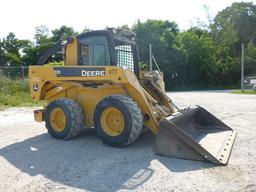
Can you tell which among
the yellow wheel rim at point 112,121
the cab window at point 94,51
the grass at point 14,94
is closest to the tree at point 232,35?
the grass at point 14,94

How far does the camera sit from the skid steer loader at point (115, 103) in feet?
19.1

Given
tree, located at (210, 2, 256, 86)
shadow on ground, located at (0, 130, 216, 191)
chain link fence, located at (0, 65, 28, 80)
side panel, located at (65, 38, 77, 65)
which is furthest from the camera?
tree, located at (210, 2, 256, 86)

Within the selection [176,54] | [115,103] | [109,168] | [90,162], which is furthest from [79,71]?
[176,54]

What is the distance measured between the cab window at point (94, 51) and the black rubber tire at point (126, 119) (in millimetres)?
1038

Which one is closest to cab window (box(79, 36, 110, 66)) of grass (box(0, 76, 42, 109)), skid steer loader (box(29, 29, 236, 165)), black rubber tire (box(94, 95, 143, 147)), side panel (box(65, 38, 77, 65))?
skid steer loader (box(29, 29, 236, 165))

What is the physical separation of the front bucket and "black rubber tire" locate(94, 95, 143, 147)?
0.46 m

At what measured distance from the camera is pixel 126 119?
605 cm

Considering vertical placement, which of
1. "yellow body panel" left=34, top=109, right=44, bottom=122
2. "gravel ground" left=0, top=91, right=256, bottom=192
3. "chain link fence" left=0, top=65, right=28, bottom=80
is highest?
"chain link fence" left=0, top=65, right=28, bottom=80

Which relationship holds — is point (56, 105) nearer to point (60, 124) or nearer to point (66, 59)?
point (60, 124)

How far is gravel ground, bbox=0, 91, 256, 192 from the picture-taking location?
4.46 metres

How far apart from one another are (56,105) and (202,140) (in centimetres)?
308

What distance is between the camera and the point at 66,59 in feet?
25.0

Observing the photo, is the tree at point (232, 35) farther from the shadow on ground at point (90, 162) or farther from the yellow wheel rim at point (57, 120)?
the shadow on ground at point (90, 162)

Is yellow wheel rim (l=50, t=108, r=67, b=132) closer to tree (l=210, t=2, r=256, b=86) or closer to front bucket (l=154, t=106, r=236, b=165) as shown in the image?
front bucket (l=154, t=106, r=236, b=165)
